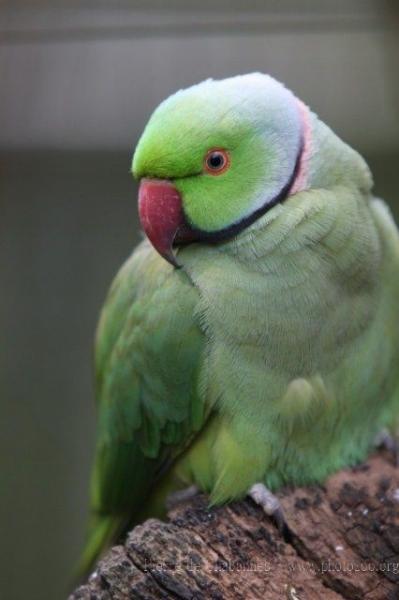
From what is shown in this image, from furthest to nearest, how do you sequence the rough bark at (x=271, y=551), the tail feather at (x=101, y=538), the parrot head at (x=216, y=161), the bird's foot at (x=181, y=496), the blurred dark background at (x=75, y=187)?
1. the blurred dark background at (x=75, y=187)
2. the tail feather at (x=101, y=538)
3. the bird's foot at (x=181, y=496)
4. the parrot head at (x=216, y=161)
5. the rough bark at (x=271, y=551)

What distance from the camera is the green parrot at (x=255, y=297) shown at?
1517 millimetres

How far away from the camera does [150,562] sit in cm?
136

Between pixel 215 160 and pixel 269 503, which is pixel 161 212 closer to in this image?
pixel 215 160

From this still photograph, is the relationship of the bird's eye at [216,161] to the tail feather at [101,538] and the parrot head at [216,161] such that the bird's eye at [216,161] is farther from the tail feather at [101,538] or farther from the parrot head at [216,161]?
the tail feather at [101,538]

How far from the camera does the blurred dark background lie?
295cm

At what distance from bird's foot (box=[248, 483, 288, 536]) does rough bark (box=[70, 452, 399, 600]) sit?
0.01m

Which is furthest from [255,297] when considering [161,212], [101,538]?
[101,538]

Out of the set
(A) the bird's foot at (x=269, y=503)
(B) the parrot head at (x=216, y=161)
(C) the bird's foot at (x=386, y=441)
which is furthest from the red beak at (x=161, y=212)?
(C) the bird's foot at (x=386, y=441)

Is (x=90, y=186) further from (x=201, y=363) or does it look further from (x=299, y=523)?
(x=299, y=523)

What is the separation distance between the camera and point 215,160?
1502 millimetres

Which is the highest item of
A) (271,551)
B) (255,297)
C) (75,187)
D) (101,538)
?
(75,187)

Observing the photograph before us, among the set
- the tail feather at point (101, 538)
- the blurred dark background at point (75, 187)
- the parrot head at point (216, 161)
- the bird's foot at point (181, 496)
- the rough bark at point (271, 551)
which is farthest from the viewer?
the blurred dark background at point (75, 187)

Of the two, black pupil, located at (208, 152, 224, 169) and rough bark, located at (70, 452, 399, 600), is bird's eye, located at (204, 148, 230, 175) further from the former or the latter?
rough bark, located at (70, 452, 399, 600)

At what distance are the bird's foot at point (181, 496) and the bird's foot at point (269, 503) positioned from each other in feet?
0.49
